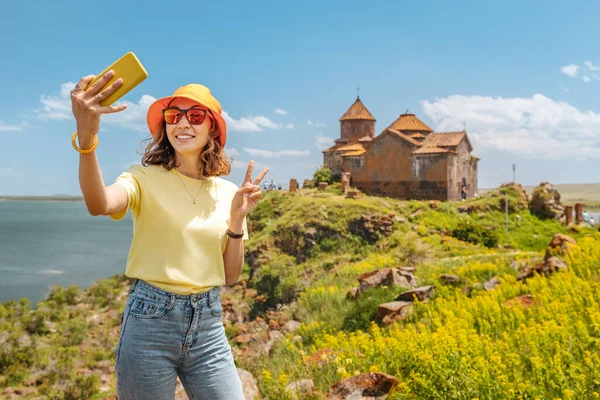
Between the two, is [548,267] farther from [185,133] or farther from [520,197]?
[520,197]

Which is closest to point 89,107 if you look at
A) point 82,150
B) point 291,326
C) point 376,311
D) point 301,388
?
point 82,150

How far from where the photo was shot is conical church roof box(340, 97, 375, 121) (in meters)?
32.5

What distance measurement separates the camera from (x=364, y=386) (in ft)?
14.2

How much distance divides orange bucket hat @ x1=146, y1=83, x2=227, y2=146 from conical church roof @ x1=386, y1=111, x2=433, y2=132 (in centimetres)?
2717

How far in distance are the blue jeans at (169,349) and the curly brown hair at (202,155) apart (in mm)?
683

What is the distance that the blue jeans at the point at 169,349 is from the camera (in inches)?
94.7

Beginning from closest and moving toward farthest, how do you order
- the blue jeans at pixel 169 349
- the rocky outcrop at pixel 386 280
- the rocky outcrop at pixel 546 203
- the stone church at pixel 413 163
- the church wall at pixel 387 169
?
1. the blue jeans at pixel 169 349
2. the rocky outcrop at pixel 386 280
3. the rocky outcrop at pixel 546 203
4. the stone church at pixel 413 163
5. the church wall at pixel 387 169

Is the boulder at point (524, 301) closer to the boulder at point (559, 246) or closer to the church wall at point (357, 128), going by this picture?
the boulder at point (559, 246)

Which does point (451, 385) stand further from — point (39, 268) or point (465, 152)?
point (39, 268)

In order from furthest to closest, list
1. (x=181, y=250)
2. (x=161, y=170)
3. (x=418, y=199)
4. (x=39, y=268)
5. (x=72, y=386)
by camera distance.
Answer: (x=39, y=268) < (x=418, y=199) < (x=72, y=386) < (x=161, y=170) < (x=181, y=250)

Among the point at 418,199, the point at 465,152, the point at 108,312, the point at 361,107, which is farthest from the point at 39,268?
the point at 465,152

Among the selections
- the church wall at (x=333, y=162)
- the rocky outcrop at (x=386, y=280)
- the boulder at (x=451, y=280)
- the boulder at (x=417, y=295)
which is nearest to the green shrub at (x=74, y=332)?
the rocky outcrop at (x=386, y=280)

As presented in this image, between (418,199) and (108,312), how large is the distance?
637 inches

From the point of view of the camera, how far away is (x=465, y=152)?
27.6 m
